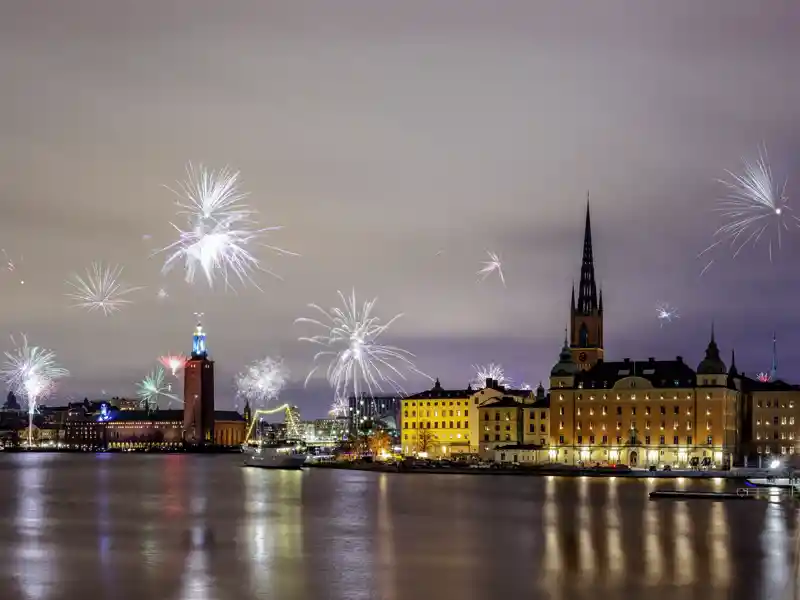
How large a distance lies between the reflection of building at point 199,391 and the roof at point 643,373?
94.0m

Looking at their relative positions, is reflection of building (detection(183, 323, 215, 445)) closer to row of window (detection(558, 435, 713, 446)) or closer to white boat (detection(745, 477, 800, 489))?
row of window (detection(558, 435, 713, 446))

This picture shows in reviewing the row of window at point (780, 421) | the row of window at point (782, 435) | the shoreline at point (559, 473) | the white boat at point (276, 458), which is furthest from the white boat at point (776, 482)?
the white boat at point (276, 458)

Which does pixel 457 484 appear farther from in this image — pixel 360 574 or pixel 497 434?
pixel 360 574

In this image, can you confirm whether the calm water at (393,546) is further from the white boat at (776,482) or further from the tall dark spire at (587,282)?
the tall dark spire at (587,282)

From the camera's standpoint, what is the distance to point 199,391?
7721 inches

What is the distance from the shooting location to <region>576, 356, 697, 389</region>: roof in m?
106

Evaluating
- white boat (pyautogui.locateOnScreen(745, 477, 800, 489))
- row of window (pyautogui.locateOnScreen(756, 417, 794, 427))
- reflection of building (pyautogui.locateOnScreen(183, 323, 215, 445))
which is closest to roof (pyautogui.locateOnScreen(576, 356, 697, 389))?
row of window (pyautogui.locateOnScreen(756, 417, 794, 427))

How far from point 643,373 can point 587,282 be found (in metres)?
21.7

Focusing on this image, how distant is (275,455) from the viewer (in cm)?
12850

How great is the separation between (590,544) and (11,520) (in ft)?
83.9

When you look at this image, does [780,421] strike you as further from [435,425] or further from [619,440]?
[435,425]

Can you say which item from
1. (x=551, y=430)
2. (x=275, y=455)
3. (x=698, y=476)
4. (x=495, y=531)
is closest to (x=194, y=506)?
(x=495, y=531)

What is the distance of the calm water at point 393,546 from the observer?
98.5 feet

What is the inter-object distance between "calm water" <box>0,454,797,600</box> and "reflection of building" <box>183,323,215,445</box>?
125 m
